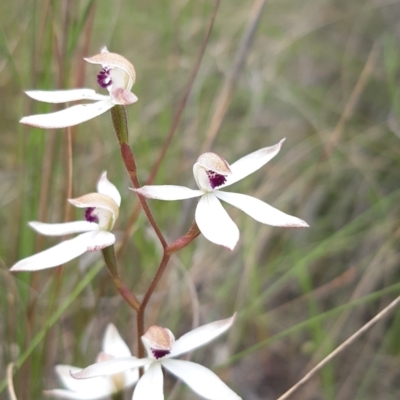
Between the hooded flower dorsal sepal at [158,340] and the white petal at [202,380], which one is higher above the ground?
the hooded flower dorsal sepal at [158,340]

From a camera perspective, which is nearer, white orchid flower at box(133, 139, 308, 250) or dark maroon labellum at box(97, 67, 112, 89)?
white orchid flower at box(133, 139, 308, 250)

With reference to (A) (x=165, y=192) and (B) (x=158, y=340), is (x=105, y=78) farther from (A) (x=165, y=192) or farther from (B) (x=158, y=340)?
(B) (x=158, y=340)

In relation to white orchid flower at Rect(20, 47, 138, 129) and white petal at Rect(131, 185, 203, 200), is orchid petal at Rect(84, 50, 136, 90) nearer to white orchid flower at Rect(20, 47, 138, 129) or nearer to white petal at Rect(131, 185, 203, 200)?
white orchid flower at Rect(20, 47, 138, 129)

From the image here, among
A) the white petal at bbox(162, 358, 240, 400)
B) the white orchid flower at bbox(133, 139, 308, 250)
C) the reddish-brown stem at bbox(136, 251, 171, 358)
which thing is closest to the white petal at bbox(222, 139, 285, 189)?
the white orchid flower at bbox(133, 139, 308, 250)

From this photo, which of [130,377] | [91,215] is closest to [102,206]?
[91,215]

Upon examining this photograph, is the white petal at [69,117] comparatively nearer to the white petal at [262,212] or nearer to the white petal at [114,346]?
the white petal at [262,212]

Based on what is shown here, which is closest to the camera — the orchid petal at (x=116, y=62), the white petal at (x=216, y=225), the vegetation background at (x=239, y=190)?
the white petal at (x=216, y=225)

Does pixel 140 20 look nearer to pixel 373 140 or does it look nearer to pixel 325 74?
pixel 325 74

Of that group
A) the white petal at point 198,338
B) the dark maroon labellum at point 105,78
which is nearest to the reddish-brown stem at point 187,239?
the white petal at point 198,338
